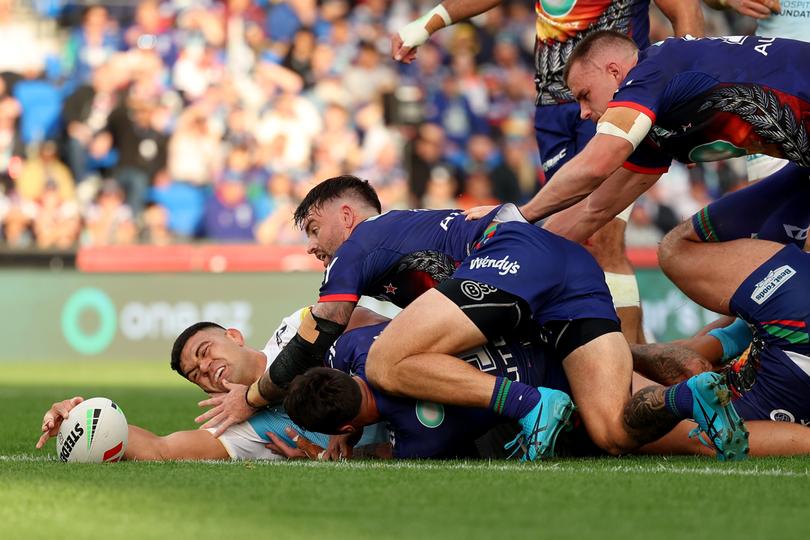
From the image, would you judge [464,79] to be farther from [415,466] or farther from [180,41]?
[415,466]

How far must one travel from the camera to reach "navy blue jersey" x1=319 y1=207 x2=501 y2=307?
579 centimetres

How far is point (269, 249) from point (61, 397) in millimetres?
5318

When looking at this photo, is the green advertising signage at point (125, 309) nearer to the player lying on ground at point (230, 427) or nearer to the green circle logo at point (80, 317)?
the green circle logo at point (80, 317)

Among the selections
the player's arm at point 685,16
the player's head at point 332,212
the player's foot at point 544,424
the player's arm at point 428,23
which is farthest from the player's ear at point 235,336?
the player's arm at point 685,16

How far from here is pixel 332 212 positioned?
6.40m

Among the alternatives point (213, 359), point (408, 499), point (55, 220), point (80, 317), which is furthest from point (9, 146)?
point (408, 499)

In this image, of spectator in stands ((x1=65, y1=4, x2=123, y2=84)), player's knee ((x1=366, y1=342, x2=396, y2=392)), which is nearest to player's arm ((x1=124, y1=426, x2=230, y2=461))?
player's knee ((x1=366, y1=342, x2=396, y2=392))

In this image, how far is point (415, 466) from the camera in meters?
5.08

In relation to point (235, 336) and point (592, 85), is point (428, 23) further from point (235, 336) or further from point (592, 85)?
point (235, 336)

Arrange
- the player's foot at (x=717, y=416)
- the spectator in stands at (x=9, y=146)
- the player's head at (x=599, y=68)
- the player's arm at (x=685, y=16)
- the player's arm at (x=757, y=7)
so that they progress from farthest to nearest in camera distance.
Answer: the spectator in stands at (x=9, y=146) → the player's arm at (x=685, y=16) → the player's arm at (x=757, y=7) → the player's head at (x=599, y=68) → the player's foot at (x=717, y=416)

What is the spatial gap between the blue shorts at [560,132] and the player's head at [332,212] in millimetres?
1679

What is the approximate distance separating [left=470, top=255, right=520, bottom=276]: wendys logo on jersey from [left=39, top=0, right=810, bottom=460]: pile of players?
10 millimetres

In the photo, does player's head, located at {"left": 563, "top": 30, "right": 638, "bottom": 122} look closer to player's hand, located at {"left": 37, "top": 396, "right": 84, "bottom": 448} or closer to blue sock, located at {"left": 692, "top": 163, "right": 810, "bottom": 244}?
blue sock, located at {"left": 692, "top": 163, "right": 810, "bottom": 244}

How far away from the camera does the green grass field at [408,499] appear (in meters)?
3.58
